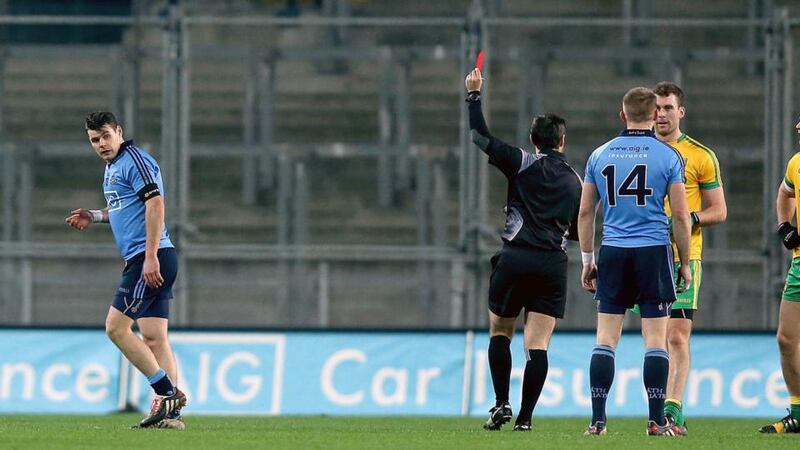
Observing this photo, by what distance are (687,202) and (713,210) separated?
7.1 inches

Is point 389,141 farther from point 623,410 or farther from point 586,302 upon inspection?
point 623,410

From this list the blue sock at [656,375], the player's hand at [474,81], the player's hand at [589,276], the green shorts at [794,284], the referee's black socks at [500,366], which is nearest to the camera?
the blue sock at [656,375]

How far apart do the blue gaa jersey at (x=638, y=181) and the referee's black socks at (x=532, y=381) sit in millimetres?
1042

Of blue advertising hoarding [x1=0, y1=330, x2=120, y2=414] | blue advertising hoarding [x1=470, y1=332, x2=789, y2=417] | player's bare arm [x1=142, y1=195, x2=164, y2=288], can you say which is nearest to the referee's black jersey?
player's bare arm [x1=142, y1=195, x2=164, y2=288]

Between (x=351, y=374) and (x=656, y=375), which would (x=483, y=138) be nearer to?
(x=656, y=375)

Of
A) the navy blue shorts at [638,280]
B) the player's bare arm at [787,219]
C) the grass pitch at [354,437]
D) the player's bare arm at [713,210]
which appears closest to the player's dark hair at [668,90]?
the player's bare arm at [713,210]

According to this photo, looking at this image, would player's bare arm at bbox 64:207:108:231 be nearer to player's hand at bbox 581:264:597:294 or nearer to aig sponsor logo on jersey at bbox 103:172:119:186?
aig sponsor logo on jersey at bbox 103:172:119:186

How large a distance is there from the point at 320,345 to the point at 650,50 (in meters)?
8.37

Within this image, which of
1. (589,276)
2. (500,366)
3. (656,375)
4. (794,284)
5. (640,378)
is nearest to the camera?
(656,375)

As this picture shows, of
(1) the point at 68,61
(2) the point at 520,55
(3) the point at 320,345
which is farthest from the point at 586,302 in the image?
(1) the point at 68,61

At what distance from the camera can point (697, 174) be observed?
8875 mm

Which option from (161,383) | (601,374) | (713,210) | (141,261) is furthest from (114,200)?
(713,210)

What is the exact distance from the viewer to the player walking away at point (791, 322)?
9039 millimetres

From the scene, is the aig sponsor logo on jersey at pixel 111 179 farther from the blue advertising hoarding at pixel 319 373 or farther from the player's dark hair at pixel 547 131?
the blue advertising hoarding at pixel 319 373
